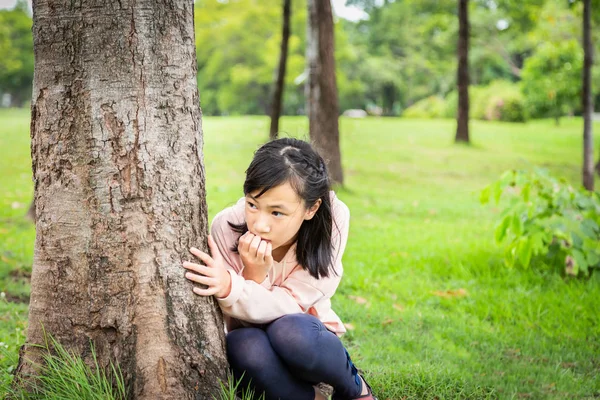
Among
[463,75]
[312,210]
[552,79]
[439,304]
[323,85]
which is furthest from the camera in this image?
[552,79]

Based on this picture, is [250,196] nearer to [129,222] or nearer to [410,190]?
[129,222]

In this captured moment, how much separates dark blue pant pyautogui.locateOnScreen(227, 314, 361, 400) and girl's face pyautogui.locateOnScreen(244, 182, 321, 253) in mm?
363

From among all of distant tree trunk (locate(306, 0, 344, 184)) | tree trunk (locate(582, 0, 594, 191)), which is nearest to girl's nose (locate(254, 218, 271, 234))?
distant tree trunk (locate(306, 0, 344, 184))

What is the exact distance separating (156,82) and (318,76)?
23.5 ft

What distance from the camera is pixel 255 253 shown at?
8.11 ft

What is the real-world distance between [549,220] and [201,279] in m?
3.22

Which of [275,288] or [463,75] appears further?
[463,75]

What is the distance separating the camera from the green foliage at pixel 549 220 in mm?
4496

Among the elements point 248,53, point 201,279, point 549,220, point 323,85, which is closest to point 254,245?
point 201,279

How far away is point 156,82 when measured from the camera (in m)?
2.21

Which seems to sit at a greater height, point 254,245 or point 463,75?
point 463,75

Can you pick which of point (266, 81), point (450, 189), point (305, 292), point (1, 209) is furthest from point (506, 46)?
point (305, 292)

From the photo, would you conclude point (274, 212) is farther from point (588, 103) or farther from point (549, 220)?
point (588, 103)

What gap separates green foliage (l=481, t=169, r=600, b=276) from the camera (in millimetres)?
4496
